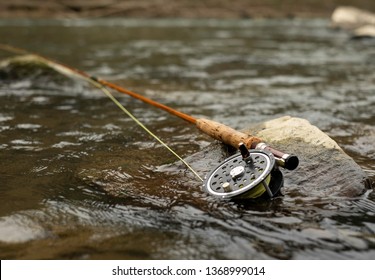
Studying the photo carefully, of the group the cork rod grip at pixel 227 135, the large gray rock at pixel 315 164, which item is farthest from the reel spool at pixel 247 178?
the large gray rock at pixel 315 164

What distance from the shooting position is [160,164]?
14.5 feet

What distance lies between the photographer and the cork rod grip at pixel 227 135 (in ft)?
12.5

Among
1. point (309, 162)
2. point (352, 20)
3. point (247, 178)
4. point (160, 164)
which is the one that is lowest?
point (352, 20)

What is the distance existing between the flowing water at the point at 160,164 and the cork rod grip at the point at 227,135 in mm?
429

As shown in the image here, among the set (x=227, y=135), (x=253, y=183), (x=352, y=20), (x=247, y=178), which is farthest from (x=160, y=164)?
(x=352, y=20)

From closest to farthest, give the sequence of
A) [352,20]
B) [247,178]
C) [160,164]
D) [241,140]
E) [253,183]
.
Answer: [253,183]
[247,178]
[241,140]
[160,164]
[352,20]

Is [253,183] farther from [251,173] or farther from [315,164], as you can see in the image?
[315,164]

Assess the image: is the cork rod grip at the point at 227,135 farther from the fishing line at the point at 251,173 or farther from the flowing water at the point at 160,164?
the flowing water at the point at 160,164

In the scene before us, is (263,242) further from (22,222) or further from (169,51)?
(169,51)

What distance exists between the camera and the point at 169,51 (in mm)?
13766

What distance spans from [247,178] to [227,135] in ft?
2.64

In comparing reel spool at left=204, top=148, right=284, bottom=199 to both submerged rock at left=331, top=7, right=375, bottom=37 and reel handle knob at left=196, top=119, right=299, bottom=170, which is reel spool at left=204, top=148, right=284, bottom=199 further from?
submerged rock at left=331, top=7, right=375, bottom=37

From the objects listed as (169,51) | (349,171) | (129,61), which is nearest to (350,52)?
(169,51)

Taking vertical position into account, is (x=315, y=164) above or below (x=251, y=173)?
below
